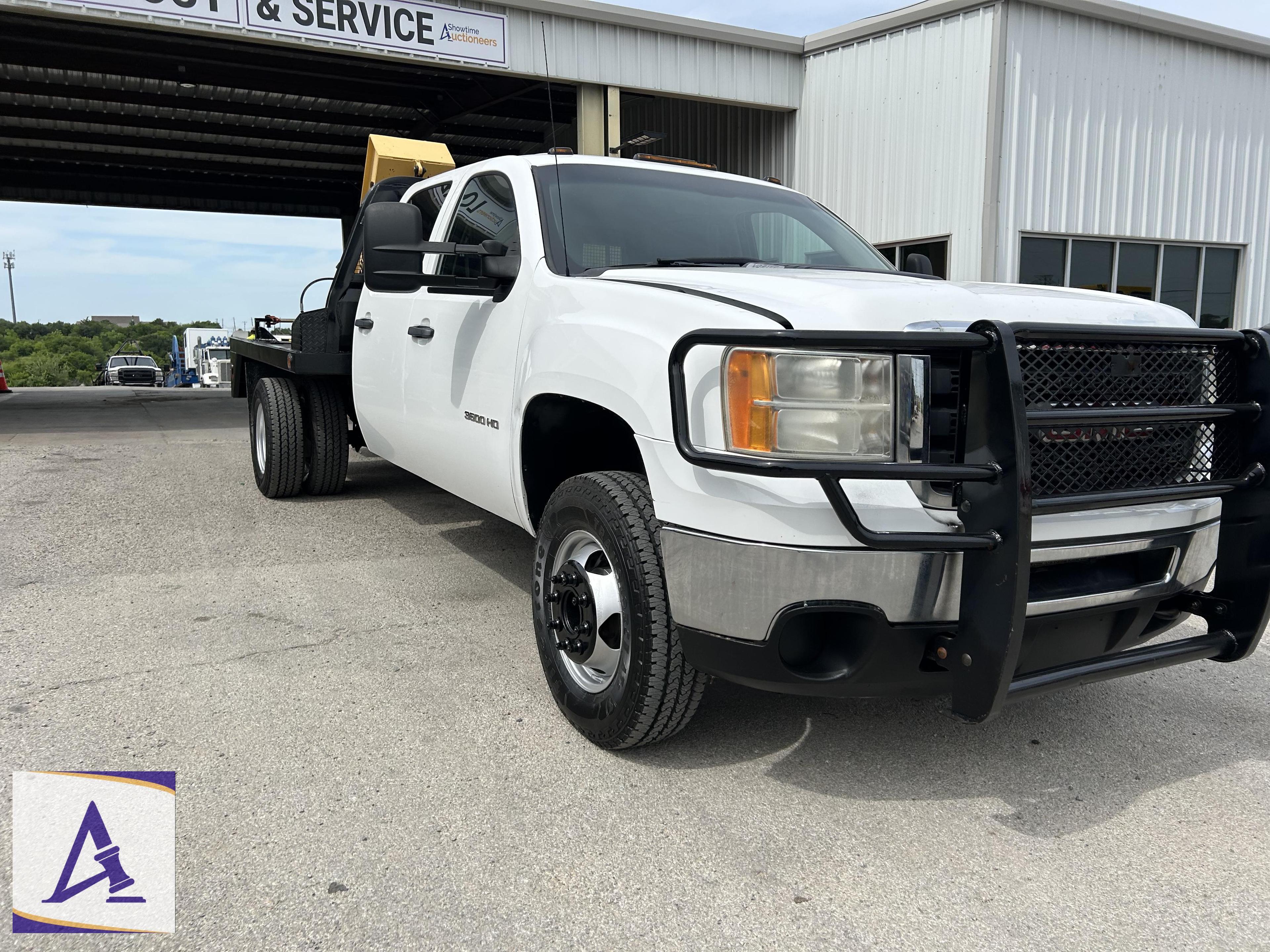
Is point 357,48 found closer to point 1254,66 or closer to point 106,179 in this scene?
point 1254,66

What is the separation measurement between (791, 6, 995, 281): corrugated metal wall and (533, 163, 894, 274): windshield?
804 cm

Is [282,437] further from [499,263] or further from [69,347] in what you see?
[69,347]

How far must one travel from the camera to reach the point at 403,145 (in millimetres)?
9547

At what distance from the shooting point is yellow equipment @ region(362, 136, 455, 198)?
9203 millimetres

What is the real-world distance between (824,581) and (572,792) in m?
1.00

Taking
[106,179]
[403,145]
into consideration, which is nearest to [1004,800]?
[403,145]

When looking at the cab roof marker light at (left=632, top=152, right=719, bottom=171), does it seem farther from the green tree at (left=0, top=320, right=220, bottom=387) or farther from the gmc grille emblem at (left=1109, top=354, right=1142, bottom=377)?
the green tree at (left=0, top=320, right=220, bottom=387)

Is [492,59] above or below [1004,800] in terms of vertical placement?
above

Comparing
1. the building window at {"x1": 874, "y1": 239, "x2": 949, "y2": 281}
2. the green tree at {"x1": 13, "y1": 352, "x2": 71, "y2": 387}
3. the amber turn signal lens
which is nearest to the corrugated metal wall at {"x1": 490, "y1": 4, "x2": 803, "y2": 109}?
the building window at {"x1": 874, "y1": 239, "x2": 949, "y2": 281}

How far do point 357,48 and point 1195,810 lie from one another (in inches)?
453

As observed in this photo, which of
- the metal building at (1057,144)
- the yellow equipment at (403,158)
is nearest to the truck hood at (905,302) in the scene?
the yellow equipment at (403,158)

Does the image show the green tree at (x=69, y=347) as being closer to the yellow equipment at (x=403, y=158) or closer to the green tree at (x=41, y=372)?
the green tree at (x=41, y=372)

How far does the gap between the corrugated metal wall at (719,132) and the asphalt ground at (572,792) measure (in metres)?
11.4

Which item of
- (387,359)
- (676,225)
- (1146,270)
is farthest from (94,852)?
(1146,270)
